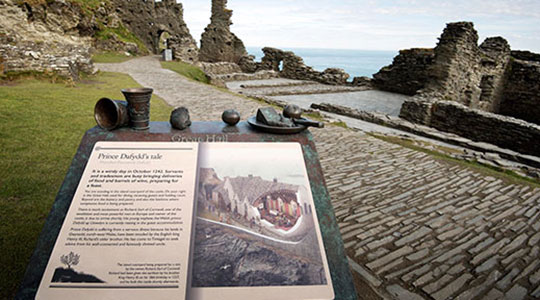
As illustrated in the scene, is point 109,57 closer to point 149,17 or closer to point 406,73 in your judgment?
point 149,17

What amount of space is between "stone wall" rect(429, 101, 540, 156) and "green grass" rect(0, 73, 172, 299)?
8104 mm

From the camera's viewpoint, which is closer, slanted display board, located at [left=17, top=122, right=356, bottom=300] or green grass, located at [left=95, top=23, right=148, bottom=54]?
slanted display board, located at [left=17, top=122, right=356, bottom=300]

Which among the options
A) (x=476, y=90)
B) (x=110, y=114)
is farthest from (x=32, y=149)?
(x=476, y=90)

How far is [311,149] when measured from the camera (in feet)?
7.84

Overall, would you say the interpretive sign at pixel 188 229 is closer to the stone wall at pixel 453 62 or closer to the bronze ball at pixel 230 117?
the bronze ball at pixel 230 117

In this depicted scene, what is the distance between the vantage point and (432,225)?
Result: 3807mm

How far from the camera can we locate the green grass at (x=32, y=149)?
2.93 m

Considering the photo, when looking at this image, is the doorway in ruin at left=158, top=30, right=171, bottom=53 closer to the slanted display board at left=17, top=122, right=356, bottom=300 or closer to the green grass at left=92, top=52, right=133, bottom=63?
the green grass at left=92, top=52, right=133, bottom=63

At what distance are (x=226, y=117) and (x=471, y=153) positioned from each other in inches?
250

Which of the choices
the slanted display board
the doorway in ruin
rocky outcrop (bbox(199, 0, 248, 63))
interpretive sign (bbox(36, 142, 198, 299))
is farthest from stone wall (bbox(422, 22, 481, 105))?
the doorway in ruin

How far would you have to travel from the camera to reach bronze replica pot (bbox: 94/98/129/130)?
2318 mm

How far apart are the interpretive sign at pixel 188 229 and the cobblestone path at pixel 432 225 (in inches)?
54.8

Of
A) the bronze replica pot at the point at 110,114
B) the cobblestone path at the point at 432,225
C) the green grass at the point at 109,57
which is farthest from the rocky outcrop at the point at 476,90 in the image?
the green grass at the point at 109,57

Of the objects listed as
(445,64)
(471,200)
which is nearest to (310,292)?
(471,200)
